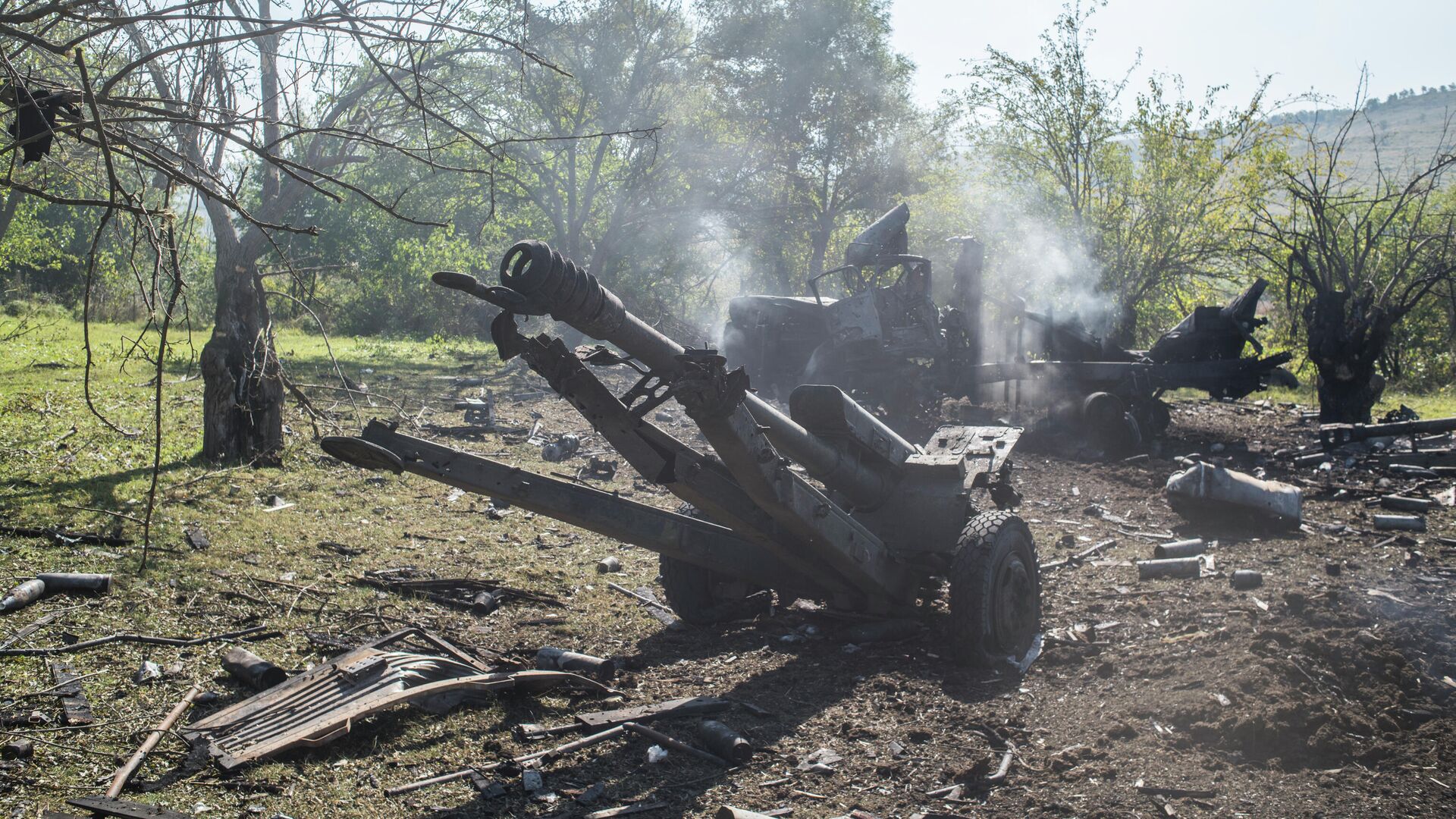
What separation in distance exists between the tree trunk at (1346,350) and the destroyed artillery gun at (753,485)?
34.3 feet

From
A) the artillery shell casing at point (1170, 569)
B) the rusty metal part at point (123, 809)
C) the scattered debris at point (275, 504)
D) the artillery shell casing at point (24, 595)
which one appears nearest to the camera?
the rusty metal part at point (123, 809)

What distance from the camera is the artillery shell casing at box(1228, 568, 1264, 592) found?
7.79 m

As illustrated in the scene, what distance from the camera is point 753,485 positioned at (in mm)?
5465

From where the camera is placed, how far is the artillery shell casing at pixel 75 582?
19.3 ft

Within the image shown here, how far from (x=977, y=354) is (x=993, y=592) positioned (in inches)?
459

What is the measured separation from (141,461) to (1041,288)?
21519 millimetres

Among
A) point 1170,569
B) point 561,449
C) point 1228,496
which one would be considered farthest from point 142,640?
point 1228,496

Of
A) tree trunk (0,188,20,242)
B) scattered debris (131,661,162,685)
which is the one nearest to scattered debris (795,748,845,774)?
scattered debris (131,661,162,685)

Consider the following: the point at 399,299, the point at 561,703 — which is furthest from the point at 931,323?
the point at 399,299

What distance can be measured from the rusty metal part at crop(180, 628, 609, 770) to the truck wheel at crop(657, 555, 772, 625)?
1413mm

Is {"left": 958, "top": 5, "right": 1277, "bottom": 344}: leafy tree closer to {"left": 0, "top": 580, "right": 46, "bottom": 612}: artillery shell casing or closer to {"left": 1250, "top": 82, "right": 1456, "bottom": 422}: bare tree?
{"left": 1250, "top": 82, "right": 1456, "bottom": 422}: bare tree

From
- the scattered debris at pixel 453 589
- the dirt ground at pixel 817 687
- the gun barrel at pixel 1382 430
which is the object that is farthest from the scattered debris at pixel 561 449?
the gun barrel at pixel 1382 430

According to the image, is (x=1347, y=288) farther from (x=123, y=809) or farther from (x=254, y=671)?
(x=123, y=809)

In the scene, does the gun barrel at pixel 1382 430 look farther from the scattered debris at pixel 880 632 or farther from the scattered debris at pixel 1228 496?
the scattered debris at pixel 880 632
